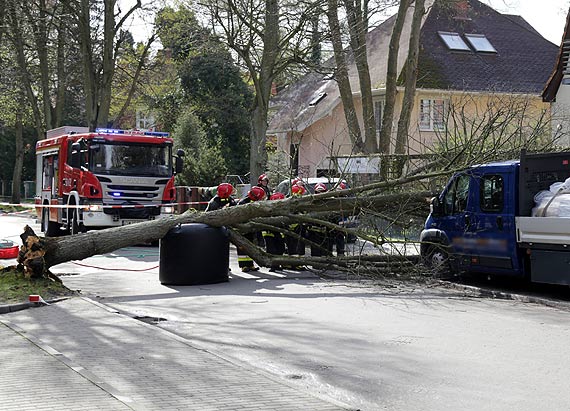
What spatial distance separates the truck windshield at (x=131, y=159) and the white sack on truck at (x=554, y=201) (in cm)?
1253

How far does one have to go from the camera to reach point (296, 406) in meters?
6.49

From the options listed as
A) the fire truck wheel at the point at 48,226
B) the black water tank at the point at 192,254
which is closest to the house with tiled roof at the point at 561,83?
the black water tank at the point at 192,254

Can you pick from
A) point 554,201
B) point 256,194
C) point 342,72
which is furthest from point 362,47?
point 554,201

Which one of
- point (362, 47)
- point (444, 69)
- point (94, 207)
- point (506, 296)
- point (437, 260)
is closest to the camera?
point (506, 296)

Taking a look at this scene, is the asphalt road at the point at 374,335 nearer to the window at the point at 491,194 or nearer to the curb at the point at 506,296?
the curb at the point at 506,296

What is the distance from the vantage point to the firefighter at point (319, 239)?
16.1 meters

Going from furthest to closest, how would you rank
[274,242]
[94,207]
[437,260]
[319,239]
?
[94,207], [274,242], [319,239], [437,260]

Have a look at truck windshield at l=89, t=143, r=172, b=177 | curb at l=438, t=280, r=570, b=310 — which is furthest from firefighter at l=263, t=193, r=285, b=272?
truck windshield at l=89, t=143, r=172, b=177

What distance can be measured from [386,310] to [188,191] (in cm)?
2049

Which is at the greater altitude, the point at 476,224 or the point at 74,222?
the point at 476,224

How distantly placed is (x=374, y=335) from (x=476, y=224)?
4708mm

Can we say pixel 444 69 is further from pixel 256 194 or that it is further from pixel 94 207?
pixel 256 194

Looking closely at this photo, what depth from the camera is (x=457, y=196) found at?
14.6 m

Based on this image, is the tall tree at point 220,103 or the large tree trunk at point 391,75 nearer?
the large tree trunk at point 391,75
